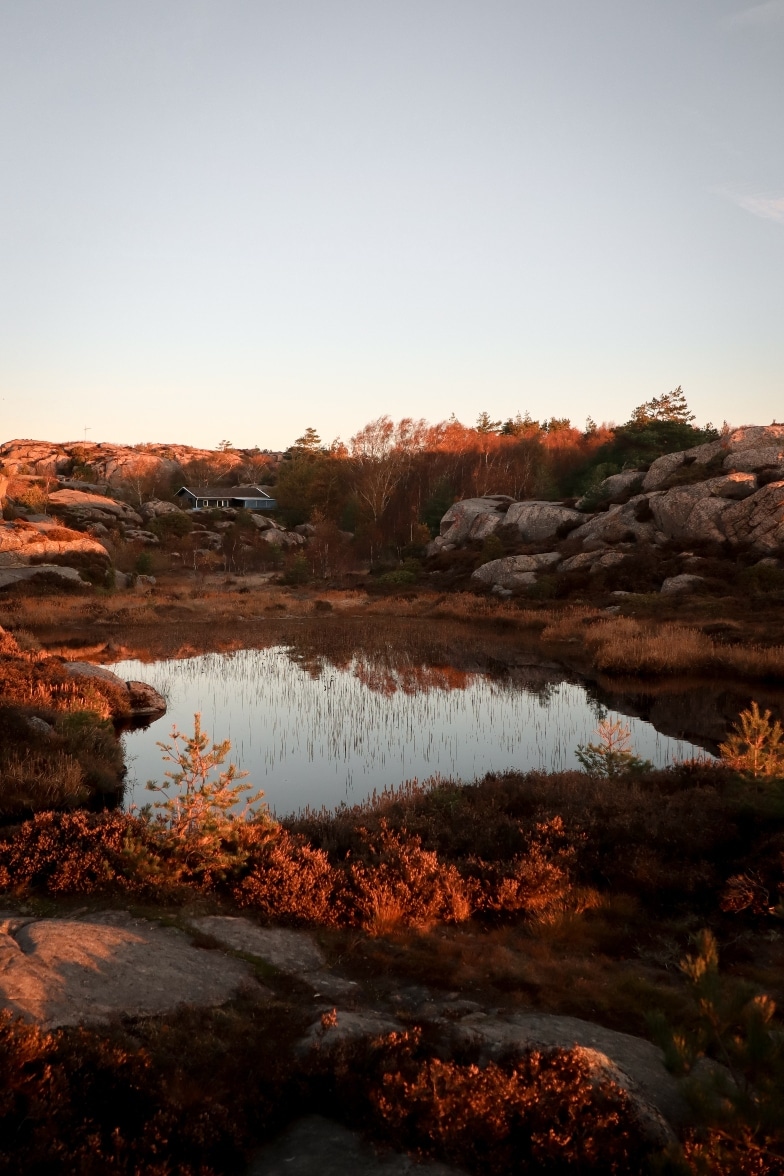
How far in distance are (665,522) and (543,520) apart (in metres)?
10.4

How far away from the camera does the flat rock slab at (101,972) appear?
5293 mm

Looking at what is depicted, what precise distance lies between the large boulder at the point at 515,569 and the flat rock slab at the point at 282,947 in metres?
40.9

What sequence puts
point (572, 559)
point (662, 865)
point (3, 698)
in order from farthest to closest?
1. point (572, 559)
2. point (3, 698)
3. point (662, 865)

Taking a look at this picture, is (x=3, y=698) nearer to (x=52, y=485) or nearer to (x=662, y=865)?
(x=662, y=865)

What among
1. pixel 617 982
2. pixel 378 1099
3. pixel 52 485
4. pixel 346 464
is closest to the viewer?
pixel 378 1099

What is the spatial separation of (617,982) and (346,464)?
271 ft

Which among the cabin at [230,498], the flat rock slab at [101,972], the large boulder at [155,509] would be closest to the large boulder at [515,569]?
the flat rock slab at [101,972]

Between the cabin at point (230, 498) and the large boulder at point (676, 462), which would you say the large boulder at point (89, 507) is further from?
the large boulder at point (676, 462)

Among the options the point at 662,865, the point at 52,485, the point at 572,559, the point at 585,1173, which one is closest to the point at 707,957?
the point at 585,1173

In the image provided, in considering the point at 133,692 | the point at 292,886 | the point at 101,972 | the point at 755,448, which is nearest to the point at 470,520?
the point at 755,448

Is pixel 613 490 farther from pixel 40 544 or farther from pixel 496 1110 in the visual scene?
pixel 496 1110

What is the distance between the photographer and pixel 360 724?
18453 millimetres

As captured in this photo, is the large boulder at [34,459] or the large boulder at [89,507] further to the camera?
the large boulder at [34,459]

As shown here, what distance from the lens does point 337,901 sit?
8.12 metres
